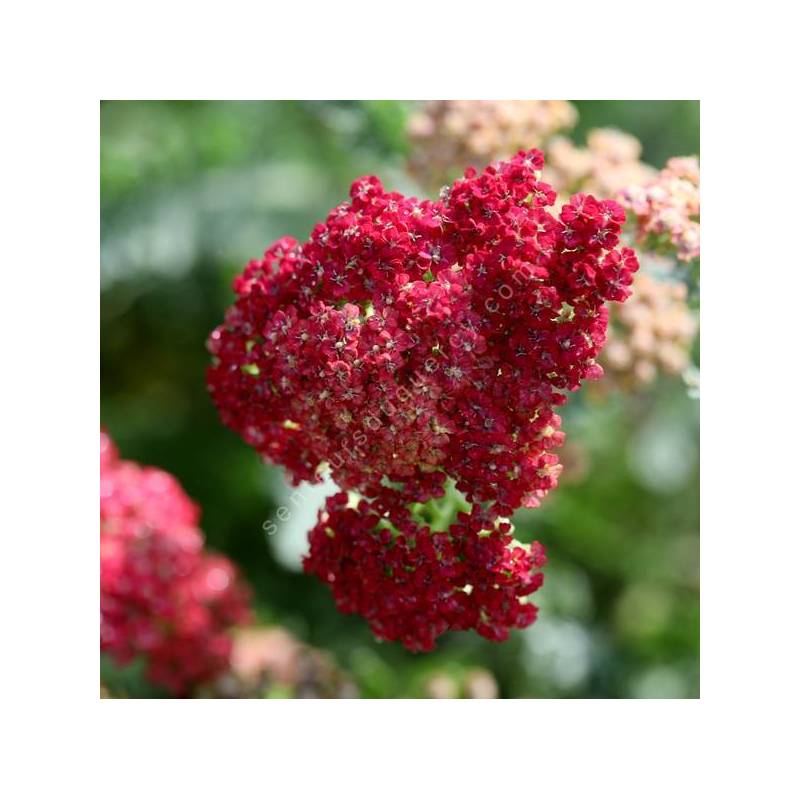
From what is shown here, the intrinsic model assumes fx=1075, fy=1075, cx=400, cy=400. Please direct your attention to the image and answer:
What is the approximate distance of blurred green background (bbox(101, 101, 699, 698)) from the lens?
172 inches

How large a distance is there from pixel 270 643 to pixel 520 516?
113 centimetres

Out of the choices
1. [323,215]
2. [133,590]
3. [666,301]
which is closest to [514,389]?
[666,301]

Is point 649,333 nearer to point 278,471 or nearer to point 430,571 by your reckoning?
point 430,571

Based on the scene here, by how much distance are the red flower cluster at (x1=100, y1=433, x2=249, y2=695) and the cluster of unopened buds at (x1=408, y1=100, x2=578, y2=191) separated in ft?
5.02

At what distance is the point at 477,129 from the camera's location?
11.4 feet

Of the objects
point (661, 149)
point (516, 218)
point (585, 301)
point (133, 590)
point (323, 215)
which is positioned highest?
point (661, 149)

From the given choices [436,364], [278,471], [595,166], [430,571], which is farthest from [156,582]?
[595,166]

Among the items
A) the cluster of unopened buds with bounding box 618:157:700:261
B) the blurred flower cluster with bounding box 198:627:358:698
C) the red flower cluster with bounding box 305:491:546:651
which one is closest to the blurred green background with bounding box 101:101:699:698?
the blurred flower cluster with bounding box 198:627:358:698

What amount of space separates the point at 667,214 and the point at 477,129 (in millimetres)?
786

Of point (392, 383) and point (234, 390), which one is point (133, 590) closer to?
point (234, 390)

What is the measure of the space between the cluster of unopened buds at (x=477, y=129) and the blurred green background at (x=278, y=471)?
18.4 inches

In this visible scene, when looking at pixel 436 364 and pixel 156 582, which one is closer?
pixel 436 364

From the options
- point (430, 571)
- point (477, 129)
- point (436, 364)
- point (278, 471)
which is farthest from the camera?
point (278, 471)

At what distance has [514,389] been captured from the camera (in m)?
2.42
